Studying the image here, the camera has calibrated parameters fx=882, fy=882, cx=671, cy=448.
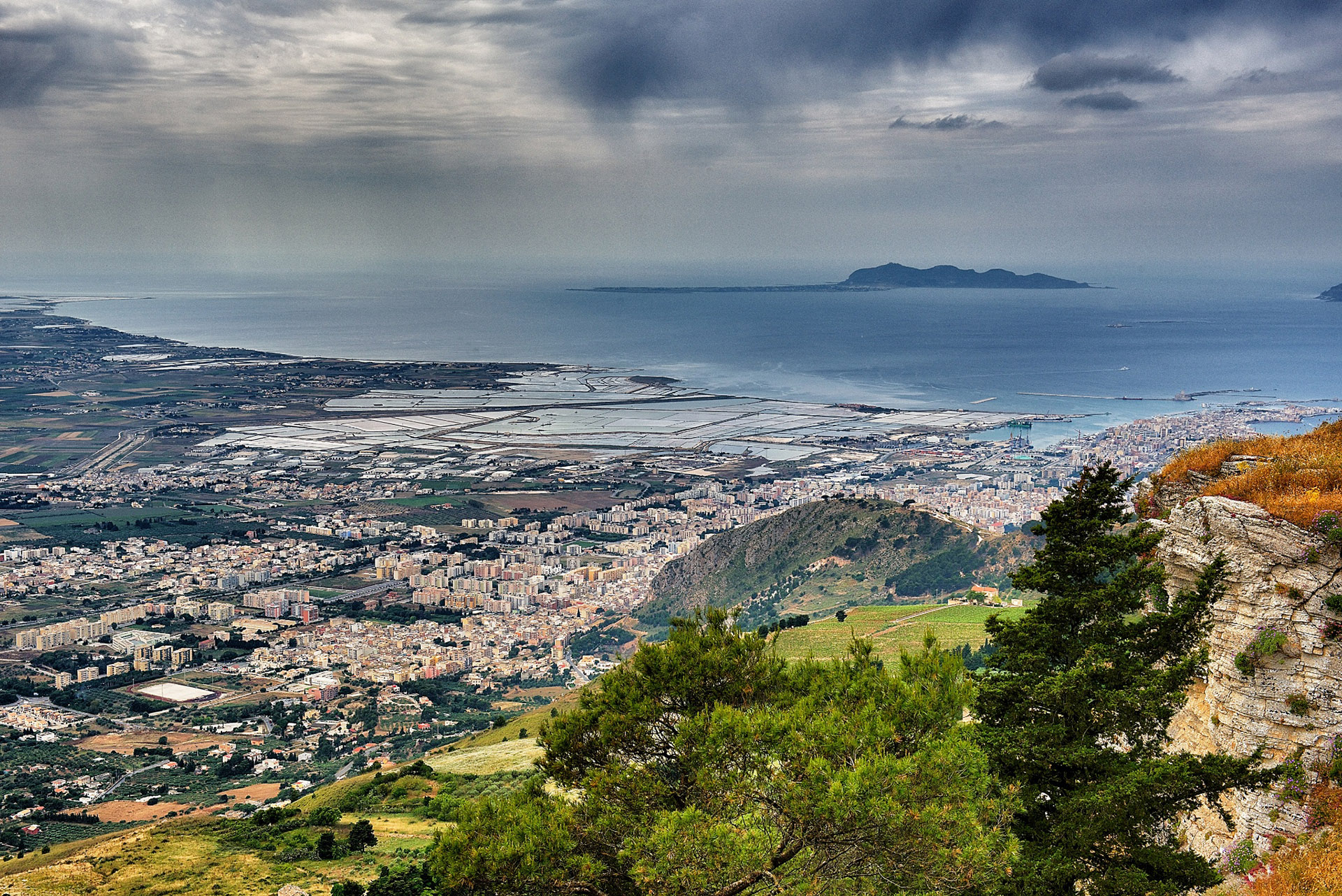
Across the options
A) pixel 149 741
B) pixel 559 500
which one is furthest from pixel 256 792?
pixel 559 500

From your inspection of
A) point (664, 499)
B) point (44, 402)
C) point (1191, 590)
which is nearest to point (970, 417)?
point (664, 499)

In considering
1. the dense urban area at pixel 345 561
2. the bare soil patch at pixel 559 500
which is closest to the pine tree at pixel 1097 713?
the dense urban area at pixel 345 561

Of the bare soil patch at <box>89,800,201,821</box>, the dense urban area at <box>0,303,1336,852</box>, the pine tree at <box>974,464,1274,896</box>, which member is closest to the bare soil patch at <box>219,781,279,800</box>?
the dense urban area at <box>0,303,1336,852</box>

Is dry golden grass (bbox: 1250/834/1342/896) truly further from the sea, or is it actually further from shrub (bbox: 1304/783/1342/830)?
the sea

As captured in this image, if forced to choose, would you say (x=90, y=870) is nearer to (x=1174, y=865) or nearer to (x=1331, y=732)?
(x=1174, y=865)

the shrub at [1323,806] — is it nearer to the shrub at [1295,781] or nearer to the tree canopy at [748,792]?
the shrub at [1295,781]

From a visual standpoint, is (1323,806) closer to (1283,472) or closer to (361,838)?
(1283,472)
